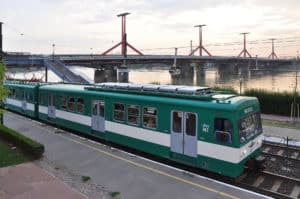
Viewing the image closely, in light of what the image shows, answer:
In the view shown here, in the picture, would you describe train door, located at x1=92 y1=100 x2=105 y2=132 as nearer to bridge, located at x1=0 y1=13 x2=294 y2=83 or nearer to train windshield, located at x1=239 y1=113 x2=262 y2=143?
train windshield, located at x1=239 y1=113 x2=262 y2=143

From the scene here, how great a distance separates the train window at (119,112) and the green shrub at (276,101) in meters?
14.8

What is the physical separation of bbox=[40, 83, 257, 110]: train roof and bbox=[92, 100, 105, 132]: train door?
1.83ft

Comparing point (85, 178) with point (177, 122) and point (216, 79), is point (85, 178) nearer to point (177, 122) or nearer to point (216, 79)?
point (177, 122)

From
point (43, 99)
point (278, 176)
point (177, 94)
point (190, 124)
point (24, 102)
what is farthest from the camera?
point (24, 102)

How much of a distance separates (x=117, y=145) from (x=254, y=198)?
27.6ft

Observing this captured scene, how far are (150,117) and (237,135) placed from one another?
3990mm

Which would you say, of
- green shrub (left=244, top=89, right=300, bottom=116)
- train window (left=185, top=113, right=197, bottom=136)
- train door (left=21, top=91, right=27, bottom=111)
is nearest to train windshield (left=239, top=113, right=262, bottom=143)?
train window (left=185, top=113, right=197, bottom=136)

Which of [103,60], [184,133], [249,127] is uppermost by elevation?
[103,60]

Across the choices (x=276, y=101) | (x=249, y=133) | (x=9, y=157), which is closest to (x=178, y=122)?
(x=249, y=133)

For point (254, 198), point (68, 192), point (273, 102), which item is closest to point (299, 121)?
point (273, 102)

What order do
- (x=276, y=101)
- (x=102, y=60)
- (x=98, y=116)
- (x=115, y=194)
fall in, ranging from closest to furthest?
1. (x=115, y=194)
2. (x=98, y=116)
3. (x=276, y=101)
4. (x=102, y=60)

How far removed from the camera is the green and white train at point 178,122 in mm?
10664

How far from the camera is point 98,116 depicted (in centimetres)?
1628

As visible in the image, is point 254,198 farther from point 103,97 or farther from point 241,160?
point 103,97
